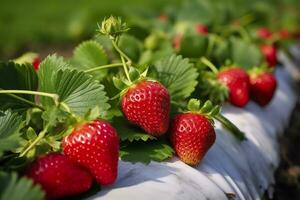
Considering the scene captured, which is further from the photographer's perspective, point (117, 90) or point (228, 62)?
point (228, 62)

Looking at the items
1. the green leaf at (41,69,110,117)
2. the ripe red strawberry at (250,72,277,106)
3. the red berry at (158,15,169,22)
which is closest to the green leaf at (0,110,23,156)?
the green leaf at (41,69,110,117)

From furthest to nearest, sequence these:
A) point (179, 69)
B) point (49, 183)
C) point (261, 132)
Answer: point (261, 132), point (179, 69), point (49, 183)

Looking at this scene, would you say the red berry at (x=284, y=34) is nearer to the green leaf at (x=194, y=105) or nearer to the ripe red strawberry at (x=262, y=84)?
the ripe red strawberry at (x=262, y=84)

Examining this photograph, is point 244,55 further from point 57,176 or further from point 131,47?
point 57,176

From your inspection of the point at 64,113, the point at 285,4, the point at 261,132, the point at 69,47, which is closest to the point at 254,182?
the point at 261,132

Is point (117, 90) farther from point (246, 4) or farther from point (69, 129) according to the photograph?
point (246, 4)

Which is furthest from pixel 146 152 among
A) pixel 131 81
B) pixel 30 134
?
pixel 30 134

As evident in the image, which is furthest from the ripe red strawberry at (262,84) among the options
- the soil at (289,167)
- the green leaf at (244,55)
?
the soil at (289,167)

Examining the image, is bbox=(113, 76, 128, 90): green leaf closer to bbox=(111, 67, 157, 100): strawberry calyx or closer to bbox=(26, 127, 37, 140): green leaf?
bbox=(111, 67, 157, 100): strawberry calyx
